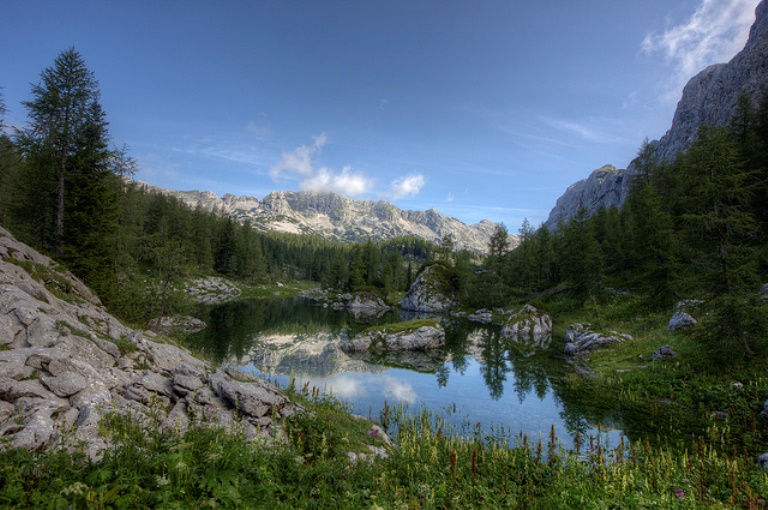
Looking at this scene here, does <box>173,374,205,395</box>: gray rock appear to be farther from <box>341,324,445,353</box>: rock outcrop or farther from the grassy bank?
<box>341,324,445,353</box>: rock outcrop

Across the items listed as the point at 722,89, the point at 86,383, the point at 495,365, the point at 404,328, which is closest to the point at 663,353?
the point at 495,365

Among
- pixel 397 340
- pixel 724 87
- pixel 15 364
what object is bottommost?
pixel 397 340

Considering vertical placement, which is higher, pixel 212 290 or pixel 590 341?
pixel 590 341

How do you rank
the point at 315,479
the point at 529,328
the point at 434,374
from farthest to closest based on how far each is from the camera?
the point at 529,328 → the point at 434,374 → the point at 315,479

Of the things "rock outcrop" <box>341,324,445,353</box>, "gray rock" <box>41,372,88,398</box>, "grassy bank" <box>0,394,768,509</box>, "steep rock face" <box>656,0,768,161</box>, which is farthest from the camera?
"steep rock face" <box>656,0,768,161</box>

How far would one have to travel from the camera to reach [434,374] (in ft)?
99.9

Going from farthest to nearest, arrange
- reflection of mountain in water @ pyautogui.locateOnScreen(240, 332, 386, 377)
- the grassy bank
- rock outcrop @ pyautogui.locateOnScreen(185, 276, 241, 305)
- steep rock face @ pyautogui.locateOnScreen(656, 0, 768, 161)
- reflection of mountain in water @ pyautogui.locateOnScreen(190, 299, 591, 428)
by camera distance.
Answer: steep rock face @ pyautogui.locateOnScreen(656, 0, 768, 161), rock outcrop @ pyautogui.locateOnScreen(185, 276, 241, 305), reflection of mountain in water @ pyautogui.locateOnScreen(240, 332, 386, 377), reflection of mountain in water @ pyautogui.locateOnScreen(190, 299, 591, 428), the grassy bank

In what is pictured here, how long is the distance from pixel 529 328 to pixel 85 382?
163ft

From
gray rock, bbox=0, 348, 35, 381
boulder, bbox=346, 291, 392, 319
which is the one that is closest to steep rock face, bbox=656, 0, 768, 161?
boulder, bbox=346, 291, 392, 319

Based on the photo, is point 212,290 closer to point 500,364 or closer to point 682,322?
point 500,364

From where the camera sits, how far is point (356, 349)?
39031mm

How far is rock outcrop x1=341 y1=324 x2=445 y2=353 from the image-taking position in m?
39.8

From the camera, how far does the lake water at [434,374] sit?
19.7m

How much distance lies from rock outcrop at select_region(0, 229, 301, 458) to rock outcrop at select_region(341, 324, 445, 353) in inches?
981
